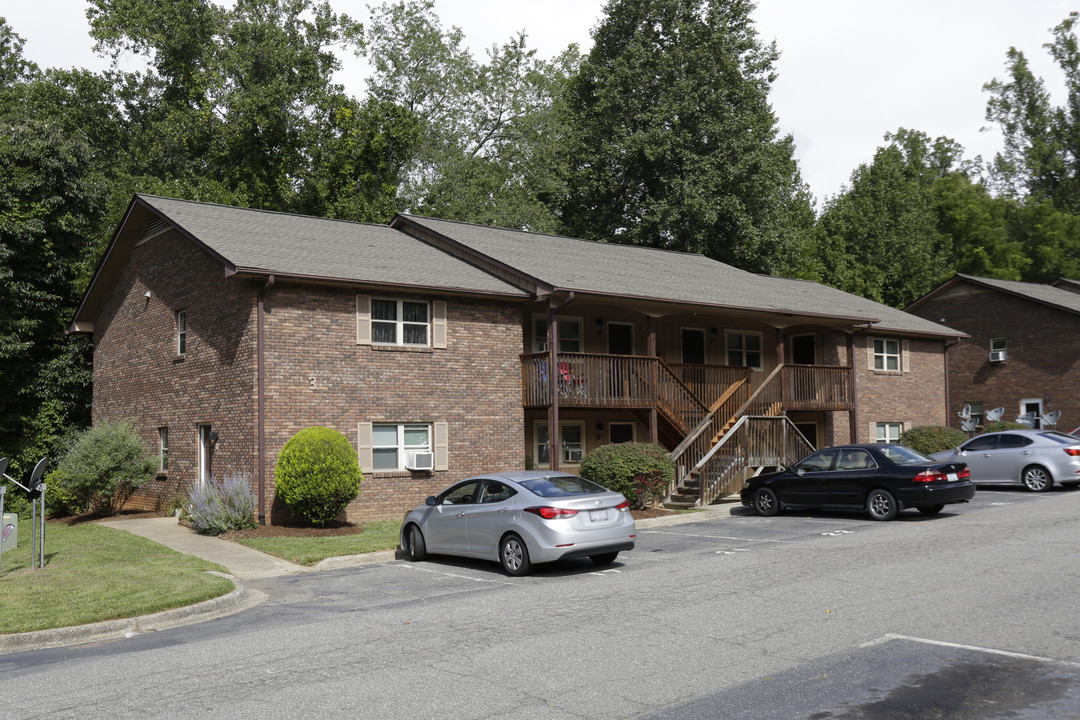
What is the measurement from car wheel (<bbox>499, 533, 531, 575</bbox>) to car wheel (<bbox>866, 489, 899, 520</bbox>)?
8142 millimetres

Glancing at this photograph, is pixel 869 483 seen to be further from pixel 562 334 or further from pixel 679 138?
pixel 679 138

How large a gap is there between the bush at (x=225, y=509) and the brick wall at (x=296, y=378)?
0.65 m

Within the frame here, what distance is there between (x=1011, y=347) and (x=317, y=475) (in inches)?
1210

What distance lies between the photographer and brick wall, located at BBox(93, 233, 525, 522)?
63.8 ft

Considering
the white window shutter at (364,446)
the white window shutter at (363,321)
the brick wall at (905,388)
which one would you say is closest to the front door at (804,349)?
the brick wall at (905,388)

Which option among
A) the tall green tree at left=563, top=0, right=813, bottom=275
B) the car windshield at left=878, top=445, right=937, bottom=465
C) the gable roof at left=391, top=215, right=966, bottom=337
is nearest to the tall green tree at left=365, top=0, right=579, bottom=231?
the tall green tree at left=563, top=0, right=813, bottom=275

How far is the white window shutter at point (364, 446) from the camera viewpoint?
2009cm

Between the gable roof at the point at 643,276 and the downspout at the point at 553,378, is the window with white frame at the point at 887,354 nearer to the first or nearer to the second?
the gable roof at the point at 643,276

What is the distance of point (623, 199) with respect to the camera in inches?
1737

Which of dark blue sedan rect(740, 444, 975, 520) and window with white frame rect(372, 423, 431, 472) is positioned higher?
window with white frame rect(372, 423, 431, 472)

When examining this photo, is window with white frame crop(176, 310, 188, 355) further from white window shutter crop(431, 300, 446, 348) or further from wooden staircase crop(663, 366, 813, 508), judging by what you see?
wooden staircase crop(663, 366, 813, 508)

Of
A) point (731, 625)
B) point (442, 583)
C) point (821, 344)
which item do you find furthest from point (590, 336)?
point (731, 625)

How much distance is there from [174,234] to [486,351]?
829 centimetres

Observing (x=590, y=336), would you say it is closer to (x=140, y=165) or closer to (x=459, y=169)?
(x=459, y=169)
